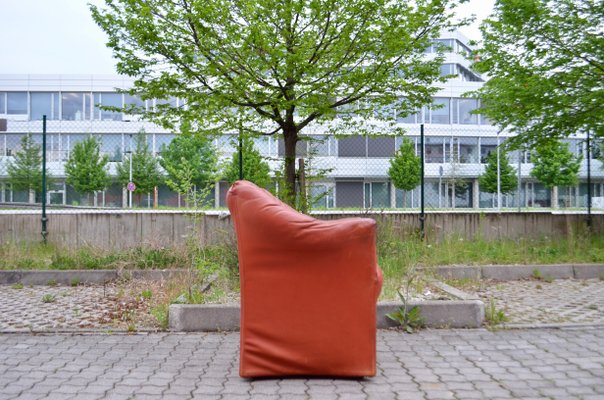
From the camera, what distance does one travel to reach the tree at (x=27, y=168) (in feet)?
44.4

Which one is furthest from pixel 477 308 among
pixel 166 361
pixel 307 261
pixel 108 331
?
pixel 108 331

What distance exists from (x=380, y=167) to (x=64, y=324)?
8517 millimetres

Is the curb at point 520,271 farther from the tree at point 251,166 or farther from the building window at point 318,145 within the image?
the tree at point 251,166

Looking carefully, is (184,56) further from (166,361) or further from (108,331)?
(166,361)

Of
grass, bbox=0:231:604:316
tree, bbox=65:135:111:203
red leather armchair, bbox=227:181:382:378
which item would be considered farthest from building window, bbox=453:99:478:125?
red leather armchair, bbox=227:181:382:378

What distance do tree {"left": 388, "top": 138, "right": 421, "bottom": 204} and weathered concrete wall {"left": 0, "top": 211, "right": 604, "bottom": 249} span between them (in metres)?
1.42

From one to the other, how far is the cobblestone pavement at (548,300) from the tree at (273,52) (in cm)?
357

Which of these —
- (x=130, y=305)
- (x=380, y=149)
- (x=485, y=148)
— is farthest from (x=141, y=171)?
(x=130, y=305)

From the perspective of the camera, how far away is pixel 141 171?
134 ft

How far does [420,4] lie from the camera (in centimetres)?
838

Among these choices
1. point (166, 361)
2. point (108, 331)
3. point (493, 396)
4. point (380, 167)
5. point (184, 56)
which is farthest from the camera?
point (380, 167)

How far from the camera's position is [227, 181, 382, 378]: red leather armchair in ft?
12.7

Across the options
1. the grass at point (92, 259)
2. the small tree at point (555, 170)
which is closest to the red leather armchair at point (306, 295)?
the grass at point (92, 259)

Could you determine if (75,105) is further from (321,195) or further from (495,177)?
(321,195)
